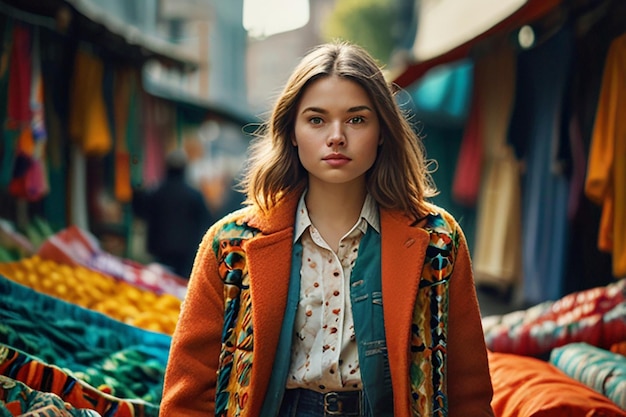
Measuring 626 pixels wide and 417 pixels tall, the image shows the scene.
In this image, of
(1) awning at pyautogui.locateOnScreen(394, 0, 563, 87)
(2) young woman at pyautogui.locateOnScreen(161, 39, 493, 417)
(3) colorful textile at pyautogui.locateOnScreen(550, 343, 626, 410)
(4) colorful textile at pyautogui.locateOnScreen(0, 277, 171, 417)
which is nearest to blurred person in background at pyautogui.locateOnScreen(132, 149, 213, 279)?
(1) awning at pyautogui.locateOnScreen(394, 0, 563, 87)

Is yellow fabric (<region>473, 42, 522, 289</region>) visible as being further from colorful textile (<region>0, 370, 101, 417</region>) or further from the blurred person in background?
colorful textile (<region>0, 370, 101, 417</region>)

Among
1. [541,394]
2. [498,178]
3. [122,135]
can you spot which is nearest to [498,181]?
[498,178]

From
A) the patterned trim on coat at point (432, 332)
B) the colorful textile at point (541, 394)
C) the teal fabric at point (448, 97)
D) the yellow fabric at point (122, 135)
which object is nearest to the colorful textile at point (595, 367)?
the colorful textile at point (541, 394)

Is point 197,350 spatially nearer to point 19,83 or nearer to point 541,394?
point 541,394

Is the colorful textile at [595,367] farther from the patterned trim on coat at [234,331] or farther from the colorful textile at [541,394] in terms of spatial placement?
the patterned trim on coat at [234,331]

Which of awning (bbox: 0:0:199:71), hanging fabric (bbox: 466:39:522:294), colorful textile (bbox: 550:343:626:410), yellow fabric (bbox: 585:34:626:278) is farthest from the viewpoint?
hanging fabric (bbox: 466:39:522:294)

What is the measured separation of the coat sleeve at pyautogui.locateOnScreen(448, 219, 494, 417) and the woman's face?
18.7 inches

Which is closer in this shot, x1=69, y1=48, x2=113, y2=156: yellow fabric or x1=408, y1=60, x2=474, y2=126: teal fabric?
x1=69, y1=48, x2=113, y2=156: yellow fabric

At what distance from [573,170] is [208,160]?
18.8 metres

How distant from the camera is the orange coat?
8.21 ft

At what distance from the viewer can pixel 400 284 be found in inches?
98.9

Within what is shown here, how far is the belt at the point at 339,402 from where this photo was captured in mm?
2490

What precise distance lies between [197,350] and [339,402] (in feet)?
1.58

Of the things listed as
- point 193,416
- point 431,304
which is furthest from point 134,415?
point 431,304
